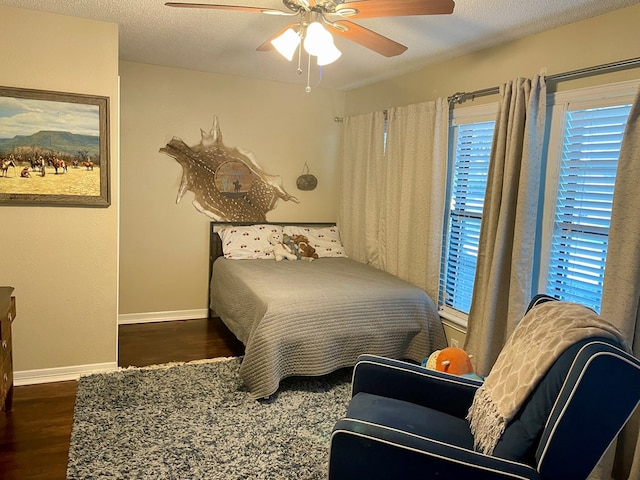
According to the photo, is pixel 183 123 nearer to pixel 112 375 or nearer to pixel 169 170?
pixel 169 170

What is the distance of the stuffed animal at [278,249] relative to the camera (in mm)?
4285

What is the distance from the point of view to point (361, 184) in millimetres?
4480

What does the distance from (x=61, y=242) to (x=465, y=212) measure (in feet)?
9.16

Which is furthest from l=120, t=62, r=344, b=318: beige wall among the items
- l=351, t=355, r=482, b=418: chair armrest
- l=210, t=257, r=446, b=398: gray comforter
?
l=351, t=355, r=482, b=418: chair armrest

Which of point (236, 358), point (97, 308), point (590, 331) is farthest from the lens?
point (236, 358)

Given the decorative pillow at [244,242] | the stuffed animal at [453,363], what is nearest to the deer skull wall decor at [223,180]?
the decorative pillow at [244,242]

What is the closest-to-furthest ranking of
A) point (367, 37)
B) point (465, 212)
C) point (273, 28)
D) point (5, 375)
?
point (367, 37) → point (5, 375) → point (273, 28) → point (465, 212)

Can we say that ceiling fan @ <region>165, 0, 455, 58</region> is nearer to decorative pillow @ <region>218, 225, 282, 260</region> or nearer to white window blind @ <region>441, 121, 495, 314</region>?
white window blind @ <region>441, 121, 495, 314</region>

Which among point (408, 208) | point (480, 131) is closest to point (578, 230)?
point (480, 131)

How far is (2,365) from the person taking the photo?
7.68 feet

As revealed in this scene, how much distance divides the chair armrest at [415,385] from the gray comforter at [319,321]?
827mm

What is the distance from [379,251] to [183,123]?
2.15m

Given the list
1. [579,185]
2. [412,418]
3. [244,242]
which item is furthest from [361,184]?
[412,418]

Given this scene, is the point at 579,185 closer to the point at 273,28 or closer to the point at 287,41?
the point at 287,41
